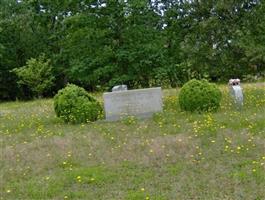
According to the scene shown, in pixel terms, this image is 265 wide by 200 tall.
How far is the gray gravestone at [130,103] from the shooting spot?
11523mm

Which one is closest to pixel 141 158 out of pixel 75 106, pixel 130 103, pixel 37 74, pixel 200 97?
pixel 75 106

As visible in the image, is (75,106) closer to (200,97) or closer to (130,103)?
(130,103)

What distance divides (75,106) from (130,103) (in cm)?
147

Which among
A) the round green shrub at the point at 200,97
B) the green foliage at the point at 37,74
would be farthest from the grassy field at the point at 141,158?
the green foliage at the point at 37,74

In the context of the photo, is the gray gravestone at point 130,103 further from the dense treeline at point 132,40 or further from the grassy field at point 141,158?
the dense treeline at point 132,40

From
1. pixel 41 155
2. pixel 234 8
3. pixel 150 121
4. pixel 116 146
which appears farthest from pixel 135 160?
pixel 234 8

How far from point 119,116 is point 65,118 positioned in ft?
4.48

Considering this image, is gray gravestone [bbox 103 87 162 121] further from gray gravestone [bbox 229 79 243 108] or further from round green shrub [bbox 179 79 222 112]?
gray gravestone [bbox 229 79 243 108]

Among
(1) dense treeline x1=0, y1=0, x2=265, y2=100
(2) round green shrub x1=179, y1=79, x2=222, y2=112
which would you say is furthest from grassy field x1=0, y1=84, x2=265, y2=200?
(1) dense treeline x1=0, y1=0, x2=265, y2=100

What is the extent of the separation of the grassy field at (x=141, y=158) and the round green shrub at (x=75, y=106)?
1.09ft

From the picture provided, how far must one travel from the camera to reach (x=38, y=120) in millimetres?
12188

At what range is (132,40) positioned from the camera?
730 inches

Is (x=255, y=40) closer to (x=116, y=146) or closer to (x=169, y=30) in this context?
(x=169, y=30)

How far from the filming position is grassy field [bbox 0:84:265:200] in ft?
18.8
